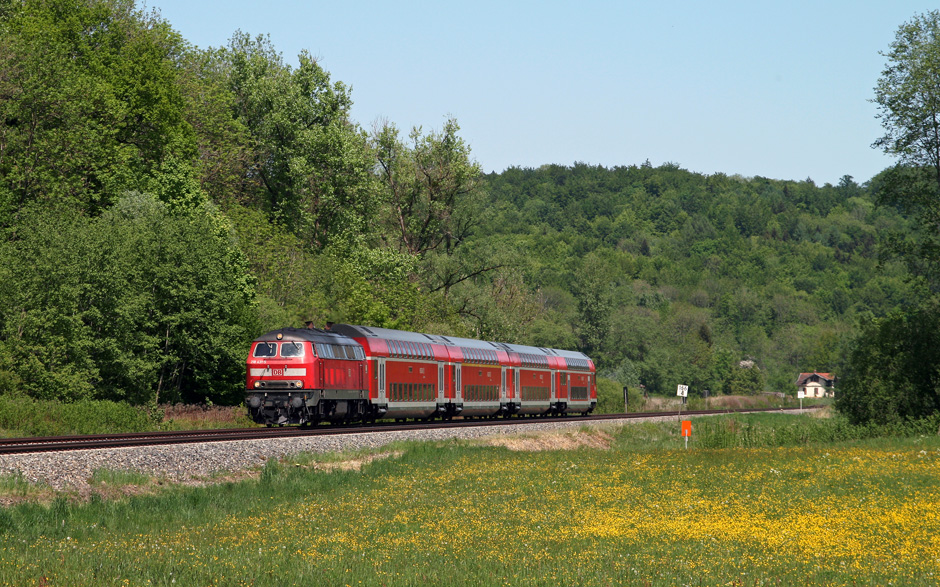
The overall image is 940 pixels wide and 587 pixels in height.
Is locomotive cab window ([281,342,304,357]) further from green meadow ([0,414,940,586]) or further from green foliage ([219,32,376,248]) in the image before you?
green foliage ([219,32,376,248])

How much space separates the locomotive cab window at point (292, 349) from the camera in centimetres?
3881

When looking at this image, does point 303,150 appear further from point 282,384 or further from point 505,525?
point 505,525

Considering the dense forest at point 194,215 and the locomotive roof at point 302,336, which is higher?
the dense forest at point 194,215

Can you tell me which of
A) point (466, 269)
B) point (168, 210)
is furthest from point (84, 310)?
point (466, 269)

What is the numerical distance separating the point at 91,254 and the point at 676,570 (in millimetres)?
34680

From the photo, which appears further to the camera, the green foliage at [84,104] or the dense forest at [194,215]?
the green foliage at [84,104]

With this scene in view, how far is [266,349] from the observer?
39844mm

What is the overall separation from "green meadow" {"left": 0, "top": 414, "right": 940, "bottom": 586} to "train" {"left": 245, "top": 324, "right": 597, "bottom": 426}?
815 centimetres

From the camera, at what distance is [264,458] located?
28.6 m

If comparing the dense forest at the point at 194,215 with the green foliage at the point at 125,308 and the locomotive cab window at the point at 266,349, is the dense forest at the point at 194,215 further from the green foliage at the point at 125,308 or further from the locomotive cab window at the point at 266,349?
the locomotive cab window at the point at 266,349

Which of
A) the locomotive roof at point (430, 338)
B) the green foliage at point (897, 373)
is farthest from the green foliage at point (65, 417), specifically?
the green foliage at point (897, 373)

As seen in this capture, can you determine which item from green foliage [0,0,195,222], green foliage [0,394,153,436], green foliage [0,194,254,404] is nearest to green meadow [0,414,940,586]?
green foliage [0,394,153,436]

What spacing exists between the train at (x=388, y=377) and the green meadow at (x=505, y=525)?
8.15 metres

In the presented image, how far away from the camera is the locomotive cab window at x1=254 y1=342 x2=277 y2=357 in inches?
1556
